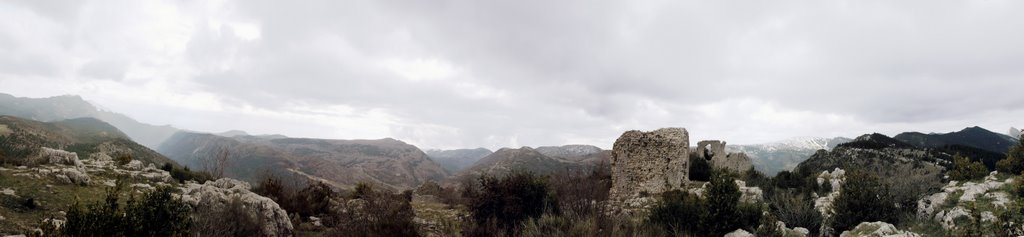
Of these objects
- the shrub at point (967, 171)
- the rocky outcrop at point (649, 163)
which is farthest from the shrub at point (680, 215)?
the shrub at point (967, 171)

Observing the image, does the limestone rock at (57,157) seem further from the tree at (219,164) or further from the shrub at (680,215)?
the shrub at (680,215)

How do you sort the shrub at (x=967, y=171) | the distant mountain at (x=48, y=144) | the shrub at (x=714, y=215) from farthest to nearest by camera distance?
the distant mountain at (x=48, y=144), the shrub at (x=967, y=171), the shrub at (x=714, y=215)

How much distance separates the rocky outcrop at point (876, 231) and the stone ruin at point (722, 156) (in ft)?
65.9

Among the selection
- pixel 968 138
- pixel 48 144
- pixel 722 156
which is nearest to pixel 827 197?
pixel 722 156

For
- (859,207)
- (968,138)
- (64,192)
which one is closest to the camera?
(64,192)

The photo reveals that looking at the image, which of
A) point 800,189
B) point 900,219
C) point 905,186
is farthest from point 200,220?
point 800,189

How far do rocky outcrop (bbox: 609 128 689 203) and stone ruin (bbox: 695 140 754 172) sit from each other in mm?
11035

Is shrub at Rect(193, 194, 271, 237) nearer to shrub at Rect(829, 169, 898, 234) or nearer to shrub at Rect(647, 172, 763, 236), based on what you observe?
shrub at Rect(647, 172, 763, 236)

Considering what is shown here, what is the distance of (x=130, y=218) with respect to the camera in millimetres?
6203

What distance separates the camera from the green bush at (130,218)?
18.9 ft

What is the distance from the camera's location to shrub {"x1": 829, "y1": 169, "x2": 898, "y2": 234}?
1215cm

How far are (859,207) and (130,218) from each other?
52.6 feet

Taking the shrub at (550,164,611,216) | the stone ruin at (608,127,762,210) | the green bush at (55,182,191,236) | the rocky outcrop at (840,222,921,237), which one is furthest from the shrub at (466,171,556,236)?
the green bush at (55,182,191,236)

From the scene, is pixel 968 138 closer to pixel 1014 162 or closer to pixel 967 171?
pixel 967 171
